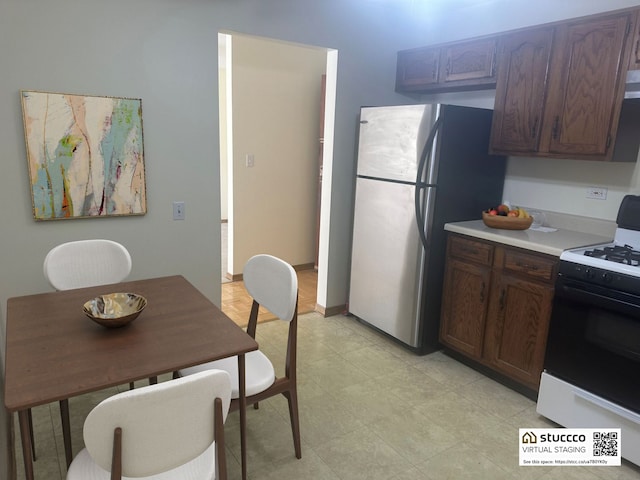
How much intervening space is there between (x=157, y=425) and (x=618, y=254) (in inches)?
88.0

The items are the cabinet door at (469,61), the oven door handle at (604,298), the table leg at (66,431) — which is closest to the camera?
the table leg at (66,431)

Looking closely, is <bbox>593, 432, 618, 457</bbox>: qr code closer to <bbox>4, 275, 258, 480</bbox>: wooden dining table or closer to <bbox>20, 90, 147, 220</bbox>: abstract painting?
<bbox>4, 275, 258, 480</bbox>: wooden dining table

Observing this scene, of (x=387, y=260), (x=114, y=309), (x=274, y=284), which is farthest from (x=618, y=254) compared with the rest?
(x=114, y=309)

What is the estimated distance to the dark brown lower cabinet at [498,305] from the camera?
246 centimetres

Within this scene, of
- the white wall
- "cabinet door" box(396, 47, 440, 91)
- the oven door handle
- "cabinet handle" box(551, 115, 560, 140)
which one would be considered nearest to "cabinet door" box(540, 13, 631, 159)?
"cabinet handle" box(551, 115, 560, 140)

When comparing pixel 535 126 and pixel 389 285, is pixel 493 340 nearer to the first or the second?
pixel 389 285

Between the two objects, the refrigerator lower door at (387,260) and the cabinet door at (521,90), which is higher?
the cabinet door at (521,90)

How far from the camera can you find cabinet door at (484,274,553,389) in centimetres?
245

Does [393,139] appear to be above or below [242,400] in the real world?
above

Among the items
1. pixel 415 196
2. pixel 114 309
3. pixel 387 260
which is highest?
→ pixel 415 196

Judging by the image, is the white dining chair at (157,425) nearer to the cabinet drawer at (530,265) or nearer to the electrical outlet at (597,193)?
the cabinet drawer at (530,265)

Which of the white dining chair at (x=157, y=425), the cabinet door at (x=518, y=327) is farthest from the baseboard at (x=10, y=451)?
the cabinet door at (x=518, y=327)

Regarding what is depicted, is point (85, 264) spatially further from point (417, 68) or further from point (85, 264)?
point (417, 68)

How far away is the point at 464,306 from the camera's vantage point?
9.48ft
